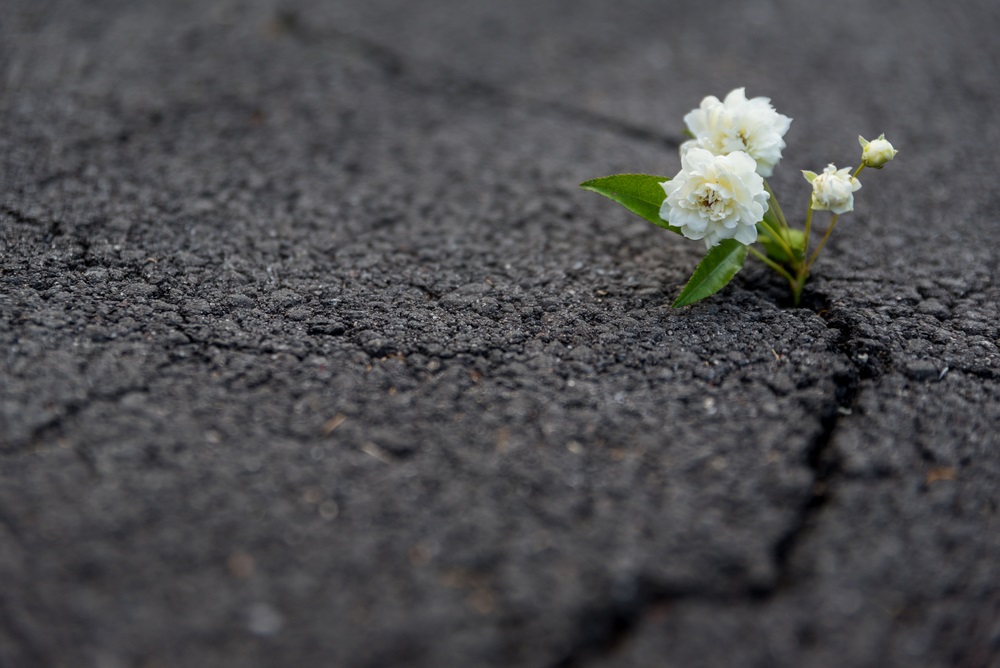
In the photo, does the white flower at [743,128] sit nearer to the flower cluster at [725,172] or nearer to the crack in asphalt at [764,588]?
the flower cluster at [725,172]

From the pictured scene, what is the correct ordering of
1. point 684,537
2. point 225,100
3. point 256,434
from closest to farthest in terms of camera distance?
point 684,537 → point 256,434 → point 225,100

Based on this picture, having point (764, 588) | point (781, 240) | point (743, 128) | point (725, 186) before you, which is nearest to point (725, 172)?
point (725, 186)

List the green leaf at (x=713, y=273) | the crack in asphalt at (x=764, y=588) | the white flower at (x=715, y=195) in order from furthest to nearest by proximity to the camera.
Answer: the green leaf at (x=713, y=273)
the white flower at (x=715, y=195)
the crack in asphalt at (x=764, y=588)

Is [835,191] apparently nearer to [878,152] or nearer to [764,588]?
[878,152]

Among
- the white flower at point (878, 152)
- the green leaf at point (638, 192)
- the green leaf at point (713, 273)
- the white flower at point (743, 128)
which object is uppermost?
the white flower at point (878, 152)

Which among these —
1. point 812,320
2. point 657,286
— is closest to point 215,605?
point 657,286

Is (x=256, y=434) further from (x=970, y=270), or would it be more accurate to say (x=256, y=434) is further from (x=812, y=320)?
(x=970, y=270)

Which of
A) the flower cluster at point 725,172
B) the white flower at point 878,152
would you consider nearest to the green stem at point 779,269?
the flower cluster at point 725,172
